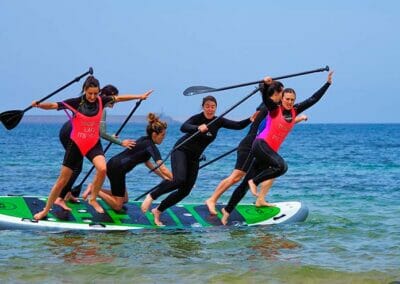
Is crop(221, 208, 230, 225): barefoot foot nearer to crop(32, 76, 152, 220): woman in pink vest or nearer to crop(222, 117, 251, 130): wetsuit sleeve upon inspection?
crop(222, 117, 251, 130): wetsuit sleeve

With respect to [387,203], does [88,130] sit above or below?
above

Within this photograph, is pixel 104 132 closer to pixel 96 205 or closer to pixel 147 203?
pixel 96 205

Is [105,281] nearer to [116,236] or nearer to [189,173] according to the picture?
[116,236]

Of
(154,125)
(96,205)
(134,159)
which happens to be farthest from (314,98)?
(96,205)

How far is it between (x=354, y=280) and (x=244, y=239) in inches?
94.2

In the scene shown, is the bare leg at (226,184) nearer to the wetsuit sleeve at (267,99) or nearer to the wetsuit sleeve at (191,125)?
the wetsuit sleeve at (191,125)

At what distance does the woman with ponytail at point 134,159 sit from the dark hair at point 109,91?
2.04 ft

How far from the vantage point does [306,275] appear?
25.1ft

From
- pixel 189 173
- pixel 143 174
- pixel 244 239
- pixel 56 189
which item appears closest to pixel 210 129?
pixel 189 173

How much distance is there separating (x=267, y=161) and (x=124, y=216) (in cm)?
225

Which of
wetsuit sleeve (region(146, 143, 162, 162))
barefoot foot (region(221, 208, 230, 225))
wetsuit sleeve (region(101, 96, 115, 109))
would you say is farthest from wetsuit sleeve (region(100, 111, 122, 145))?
barefoot foot (region(221, 208, 230, 225))

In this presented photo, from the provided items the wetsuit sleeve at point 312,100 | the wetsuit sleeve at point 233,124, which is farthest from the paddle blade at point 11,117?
the wetsuit sleeve at point 312,100

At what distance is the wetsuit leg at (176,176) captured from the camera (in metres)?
10.1

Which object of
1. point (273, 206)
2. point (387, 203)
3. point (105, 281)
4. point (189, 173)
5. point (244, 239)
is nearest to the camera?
point (105, 281)
